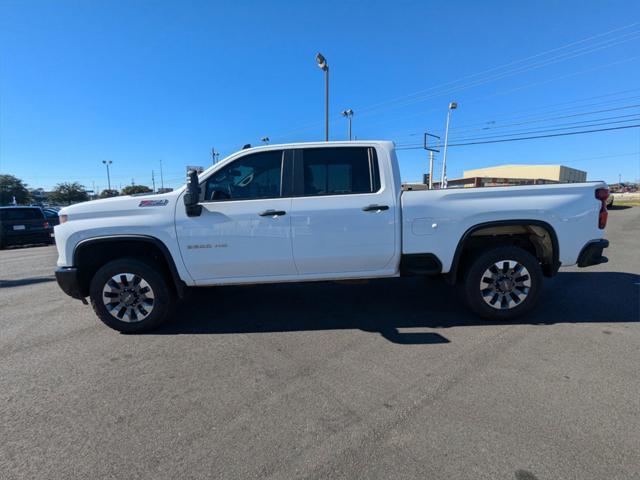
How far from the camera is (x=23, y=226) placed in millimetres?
13305

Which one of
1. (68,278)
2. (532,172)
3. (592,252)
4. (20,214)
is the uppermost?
(532,172)

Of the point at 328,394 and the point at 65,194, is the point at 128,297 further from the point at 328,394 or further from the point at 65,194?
the point at 65,194

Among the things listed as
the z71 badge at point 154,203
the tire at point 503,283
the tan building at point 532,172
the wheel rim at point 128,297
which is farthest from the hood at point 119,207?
the tan building at point 532,172

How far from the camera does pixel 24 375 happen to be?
320 centimetres

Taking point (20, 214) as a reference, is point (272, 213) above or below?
above

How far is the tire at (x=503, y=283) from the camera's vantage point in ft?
13.3

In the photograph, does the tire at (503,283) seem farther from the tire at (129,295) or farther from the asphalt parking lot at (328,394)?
the tire at (129,295)

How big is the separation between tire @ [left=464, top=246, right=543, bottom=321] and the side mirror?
3223mm

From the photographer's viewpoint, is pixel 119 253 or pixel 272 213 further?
→ pixel 119 253

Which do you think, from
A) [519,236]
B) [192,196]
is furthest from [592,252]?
[192,196]

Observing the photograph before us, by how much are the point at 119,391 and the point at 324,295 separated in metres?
3.04

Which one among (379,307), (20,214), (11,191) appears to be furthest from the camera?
(11,191)

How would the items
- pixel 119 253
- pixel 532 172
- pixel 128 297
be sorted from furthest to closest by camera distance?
pixel 532 172, pixel 119 253, pixel 128 297

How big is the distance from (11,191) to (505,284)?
8747 cm
